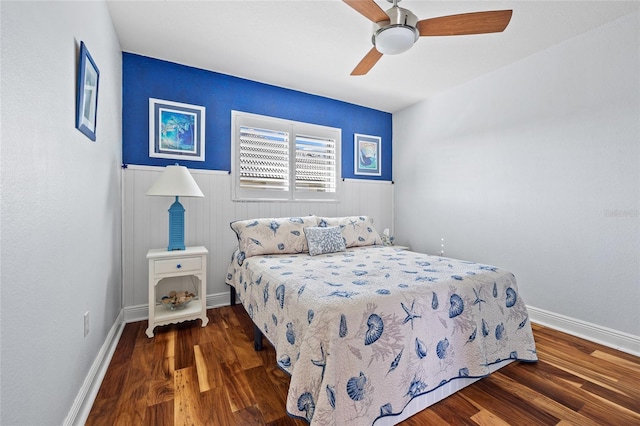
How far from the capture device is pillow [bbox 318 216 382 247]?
3.16m

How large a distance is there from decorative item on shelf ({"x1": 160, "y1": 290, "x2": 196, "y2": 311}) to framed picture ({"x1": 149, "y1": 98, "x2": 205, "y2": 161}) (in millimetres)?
1411

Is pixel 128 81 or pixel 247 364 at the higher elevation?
pixel 128 81

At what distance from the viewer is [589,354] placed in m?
2.12

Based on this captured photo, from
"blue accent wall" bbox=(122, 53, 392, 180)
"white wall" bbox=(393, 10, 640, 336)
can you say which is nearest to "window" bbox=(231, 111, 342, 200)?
"blue accent wall" bbox=(122, 53, 392, 180)

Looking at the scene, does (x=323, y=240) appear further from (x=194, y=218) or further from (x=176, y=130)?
(x=176, y=130)

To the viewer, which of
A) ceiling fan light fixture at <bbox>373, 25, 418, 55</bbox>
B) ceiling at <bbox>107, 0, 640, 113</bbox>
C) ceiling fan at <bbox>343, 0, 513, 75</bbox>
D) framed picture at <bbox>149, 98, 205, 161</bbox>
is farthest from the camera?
framed picture at <bbox>149, 98, 205, 161</bbox>

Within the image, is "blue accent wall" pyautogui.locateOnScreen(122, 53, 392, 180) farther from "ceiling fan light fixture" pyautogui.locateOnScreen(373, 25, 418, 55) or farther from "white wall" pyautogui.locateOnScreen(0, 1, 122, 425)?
"ceiling fan light fixture" pyautogui.locateOnScreen(373, 25, 418, 55)

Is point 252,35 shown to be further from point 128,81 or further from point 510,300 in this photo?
point 510,300

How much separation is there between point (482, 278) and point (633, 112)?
187 cm

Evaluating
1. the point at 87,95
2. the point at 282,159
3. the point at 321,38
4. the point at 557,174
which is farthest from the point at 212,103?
the point at 557,174

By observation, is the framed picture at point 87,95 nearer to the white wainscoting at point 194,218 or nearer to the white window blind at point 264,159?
the white wainscoting at point 194,218

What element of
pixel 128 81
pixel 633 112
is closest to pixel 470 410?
pixel 633 112


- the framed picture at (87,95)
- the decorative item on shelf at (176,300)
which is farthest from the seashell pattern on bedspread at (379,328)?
the framed picture at (87,95)

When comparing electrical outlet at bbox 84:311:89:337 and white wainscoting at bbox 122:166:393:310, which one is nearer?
electrical outlet at bbox 84:311:89:337
